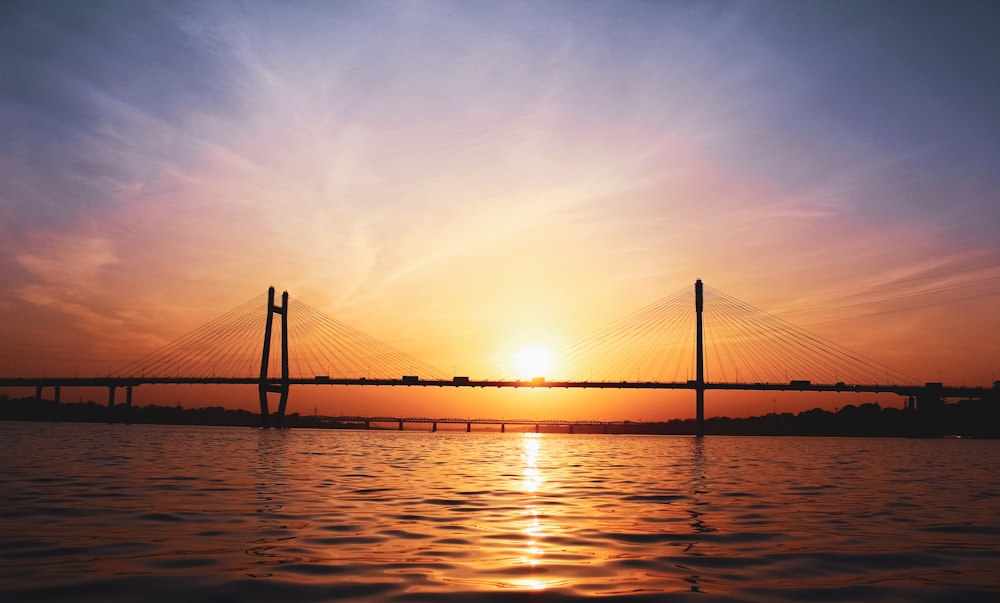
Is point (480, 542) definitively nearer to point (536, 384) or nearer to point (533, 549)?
point (533, 549)

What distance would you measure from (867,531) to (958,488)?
12.0 meters

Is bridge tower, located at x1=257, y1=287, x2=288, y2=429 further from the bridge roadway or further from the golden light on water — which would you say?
the golden light on water

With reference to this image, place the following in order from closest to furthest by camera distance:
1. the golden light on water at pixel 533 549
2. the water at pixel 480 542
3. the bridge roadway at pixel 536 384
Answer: the water at pixel 480 542
the golden light on water at pixel 533 549
the bridge roadway at pixel 536 384

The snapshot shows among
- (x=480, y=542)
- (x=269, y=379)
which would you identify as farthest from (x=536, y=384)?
(x=480, y=542)

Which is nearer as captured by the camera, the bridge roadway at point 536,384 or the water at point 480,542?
the water at point 480,542

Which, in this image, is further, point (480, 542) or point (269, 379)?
point (269, 379)

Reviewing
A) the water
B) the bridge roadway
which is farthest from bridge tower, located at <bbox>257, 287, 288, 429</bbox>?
the water

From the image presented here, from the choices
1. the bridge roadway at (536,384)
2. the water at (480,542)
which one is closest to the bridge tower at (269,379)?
the bridge roadway at (536,384)

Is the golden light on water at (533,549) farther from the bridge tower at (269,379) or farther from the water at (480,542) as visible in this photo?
the bridge tower at (269,379)

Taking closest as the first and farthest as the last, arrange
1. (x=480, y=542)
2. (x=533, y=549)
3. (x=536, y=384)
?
(x=533, y=549) < (x=480, y=542) < (x=536, y=384)

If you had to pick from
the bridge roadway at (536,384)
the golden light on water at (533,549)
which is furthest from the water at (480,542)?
the bridge roadway at (536,384)

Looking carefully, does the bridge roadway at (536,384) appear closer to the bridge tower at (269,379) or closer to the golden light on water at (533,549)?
the bridge tower at (269,379)

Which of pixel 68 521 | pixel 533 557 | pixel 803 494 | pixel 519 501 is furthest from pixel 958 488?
pixel 68 521

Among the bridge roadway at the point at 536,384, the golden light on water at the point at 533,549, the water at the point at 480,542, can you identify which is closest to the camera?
the water at the point at 480,542
